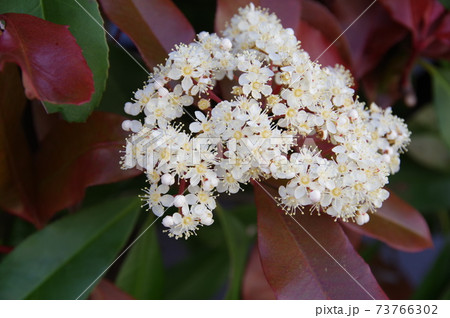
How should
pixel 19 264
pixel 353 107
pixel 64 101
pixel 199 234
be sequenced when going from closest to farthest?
1. pixel 64 101
2. pixel 353 107
3. pixel 19 264
4. pixel 199 234

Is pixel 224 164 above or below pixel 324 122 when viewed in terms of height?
below

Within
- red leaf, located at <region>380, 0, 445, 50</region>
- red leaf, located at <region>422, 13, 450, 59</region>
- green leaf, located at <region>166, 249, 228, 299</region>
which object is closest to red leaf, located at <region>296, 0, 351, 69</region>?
red leaf, located at <region>380, 0, 445, 50</region>

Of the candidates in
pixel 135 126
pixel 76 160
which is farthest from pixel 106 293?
pixel 135 126

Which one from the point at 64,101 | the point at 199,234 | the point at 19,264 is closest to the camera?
the point at 64,101

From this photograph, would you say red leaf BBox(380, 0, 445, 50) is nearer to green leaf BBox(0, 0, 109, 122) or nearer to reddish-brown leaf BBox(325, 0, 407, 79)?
reddish-brown leaf BBox(325, 0, 407, 79)

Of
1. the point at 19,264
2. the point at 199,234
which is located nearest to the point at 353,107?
the point at 19,264
